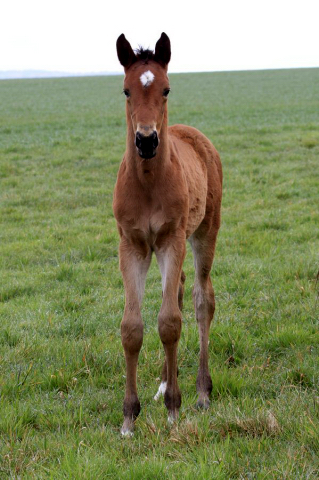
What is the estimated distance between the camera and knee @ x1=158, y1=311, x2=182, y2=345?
3.62 m

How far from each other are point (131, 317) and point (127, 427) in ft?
2.23

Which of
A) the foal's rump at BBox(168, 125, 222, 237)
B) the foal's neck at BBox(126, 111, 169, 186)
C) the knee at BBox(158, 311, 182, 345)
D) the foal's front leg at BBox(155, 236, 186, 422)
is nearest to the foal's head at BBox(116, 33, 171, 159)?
the foal's neck at BBox(126, 111, 169, 186)

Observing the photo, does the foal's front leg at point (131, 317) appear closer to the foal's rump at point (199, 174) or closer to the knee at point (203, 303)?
the foal's rump at point (199, 174)

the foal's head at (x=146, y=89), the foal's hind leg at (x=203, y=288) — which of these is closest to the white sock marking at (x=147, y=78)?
the foal's head at (x=146, y=89)

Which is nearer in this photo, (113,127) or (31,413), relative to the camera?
(31,413)

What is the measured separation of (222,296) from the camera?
580 centimetres

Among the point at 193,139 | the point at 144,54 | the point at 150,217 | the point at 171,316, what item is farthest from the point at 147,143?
the point at 193,139

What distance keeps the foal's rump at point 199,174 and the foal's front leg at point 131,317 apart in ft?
1.71

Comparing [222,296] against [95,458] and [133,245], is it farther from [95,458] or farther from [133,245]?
[95,458]

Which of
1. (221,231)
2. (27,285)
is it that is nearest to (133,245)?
(27,285)

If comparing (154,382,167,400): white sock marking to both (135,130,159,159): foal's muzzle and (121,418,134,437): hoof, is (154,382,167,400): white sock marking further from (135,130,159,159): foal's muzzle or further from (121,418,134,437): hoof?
(135,130,159,159): foal's muzzle

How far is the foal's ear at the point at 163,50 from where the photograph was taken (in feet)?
12.1

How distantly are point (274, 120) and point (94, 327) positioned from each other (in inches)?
708

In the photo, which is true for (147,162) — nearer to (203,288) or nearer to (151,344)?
(203,288)
